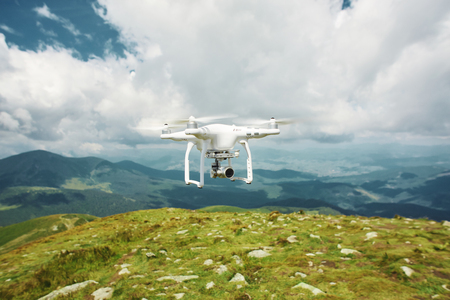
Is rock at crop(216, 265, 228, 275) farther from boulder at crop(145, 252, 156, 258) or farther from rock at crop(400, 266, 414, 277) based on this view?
rock at crop(400, 266, 414, 277)

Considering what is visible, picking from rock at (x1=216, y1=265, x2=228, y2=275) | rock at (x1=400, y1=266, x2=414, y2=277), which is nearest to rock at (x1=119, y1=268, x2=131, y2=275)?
rock at (x1=216, y1=265, x2=228, y2=275)

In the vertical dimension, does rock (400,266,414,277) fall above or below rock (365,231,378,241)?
above

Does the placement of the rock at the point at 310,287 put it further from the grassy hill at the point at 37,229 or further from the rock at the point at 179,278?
the grassy hill at the point at 37,229

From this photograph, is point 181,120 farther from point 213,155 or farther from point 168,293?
point 168,293

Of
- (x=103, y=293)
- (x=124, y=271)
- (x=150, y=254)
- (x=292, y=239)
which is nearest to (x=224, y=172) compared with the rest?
(x=292, y=239)

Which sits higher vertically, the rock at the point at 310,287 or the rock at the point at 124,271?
the rock at the point at 310,287

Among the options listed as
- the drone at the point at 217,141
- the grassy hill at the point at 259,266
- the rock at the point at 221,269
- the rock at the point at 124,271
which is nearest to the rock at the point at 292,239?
the grassy hill at the point at 259,266
